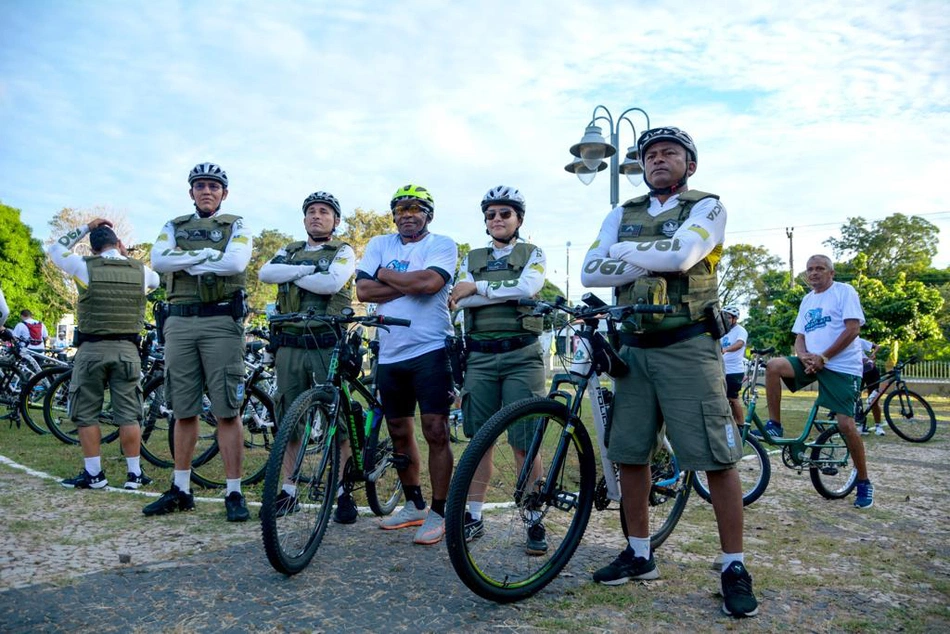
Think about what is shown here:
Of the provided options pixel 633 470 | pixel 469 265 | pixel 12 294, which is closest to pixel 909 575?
pixel 633 470

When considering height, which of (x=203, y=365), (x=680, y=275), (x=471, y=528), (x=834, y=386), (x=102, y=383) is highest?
(x=680, y=275)

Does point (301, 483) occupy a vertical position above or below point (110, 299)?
below

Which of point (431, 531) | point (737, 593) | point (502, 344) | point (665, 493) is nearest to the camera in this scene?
point (737, 593)

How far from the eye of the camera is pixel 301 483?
371 centimetres

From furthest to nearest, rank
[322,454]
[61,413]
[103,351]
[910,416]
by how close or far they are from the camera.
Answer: [910,416] < [61,413] < [103,351] < [322,454]

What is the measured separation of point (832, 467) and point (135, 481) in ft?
19.1

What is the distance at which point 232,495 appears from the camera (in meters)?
4.75

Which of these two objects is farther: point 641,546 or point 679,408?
point 641,546

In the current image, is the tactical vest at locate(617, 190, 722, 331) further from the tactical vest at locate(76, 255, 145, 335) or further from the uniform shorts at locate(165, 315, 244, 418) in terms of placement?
the tactical vest at locate(76, 255, 145, 335)

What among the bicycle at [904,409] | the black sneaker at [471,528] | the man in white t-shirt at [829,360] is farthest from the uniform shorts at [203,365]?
the bicycle at [904,409]

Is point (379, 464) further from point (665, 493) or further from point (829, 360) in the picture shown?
point (829, 360)

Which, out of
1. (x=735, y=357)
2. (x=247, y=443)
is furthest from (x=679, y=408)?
(x=735, y=357)

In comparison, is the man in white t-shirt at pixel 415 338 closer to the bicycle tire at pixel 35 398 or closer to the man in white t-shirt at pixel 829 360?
the man in white t-shirt at pixel 829 360

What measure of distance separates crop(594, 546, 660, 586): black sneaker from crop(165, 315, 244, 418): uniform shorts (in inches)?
110
